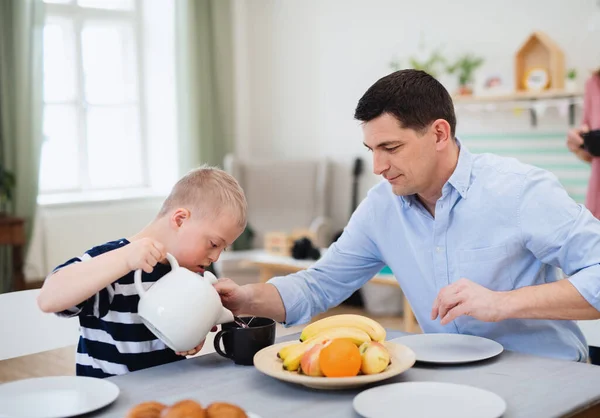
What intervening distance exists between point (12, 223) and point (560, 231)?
3.86 meters

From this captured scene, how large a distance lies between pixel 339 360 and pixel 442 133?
0.67 metres

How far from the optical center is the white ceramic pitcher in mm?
1220

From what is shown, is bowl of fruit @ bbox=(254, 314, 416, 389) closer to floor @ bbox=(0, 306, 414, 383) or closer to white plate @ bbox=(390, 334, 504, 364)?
white plate @ bbox=(390, 334, 504, 364)

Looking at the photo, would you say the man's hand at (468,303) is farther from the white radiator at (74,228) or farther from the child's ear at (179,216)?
the white radiator at (74,228)

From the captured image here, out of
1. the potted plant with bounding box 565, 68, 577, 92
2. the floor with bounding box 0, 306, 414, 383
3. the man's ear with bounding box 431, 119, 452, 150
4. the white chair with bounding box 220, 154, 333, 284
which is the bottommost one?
the floor with bounding box 0, 306, 414, 383

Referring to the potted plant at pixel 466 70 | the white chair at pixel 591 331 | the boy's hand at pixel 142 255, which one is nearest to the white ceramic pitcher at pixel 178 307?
the boy's hand at pixel 142 255

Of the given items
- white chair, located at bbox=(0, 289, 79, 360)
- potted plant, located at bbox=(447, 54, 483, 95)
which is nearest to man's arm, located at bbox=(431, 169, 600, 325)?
white chair, located at bbox=(0, 289, 79, 360)

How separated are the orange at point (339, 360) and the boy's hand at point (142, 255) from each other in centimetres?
32

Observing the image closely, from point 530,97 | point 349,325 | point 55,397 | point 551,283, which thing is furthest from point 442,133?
point 530,97

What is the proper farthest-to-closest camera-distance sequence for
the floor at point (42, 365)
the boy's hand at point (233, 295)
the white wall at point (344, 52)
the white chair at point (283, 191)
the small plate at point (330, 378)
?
the white chair at point (283, 191)
the white wall at point (344, 52)
the floor at point (42, 365)
the boy's hand at point (233, 295)
the small plate at point (330, 378)

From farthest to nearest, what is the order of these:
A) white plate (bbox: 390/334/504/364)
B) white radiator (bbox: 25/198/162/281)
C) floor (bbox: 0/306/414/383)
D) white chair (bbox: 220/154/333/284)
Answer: white chair (bbox: 220/154/333/284)
white radiator (bbox: 25/198/162/281)
floor (bbox: 0/306/414/383)
white plate (bbox: 390/334/504/364)

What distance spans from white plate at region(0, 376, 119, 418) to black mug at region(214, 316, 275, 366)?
0.76ft

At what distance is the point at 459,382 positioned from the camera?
1.22m

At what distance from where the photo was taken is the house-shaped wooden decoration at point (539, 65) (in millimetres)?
4293
